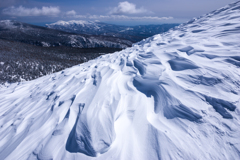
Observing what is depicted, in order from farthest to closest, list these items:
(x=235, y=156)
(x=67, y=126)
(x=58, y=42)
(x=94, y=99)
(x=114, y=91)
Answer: (x=58, y=42) → (x=114, y=91) → (x=94, y=99) → (x=67, y=126) → (x=235, y=156)

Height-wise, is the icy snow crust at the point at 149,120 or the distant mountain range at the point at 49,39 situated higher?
the icy snow crust at the point at 149,120

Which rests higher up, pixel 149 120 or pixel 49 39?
pixel 149 120

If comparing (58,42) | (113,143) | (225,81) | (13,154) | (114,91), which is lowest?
(58,42)

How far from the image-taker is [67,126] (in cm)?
210

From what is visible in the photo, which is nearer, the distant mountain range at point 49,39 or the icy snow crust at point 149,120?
the icy snow crust at point 149,120

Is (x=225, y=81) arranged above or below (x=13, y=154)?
above

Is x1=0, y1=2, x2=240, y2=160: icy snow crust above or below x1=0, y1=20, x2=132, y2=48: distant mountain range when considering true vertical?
above

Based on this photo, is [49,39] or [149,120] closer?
[149,120]

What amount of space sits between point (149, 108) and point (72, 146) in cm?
150

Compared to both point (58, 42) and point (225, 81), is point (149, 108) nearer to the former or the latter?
point (225, 81)

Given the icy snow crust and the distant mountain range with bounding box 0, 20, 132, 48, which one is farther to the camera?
the distant mountain range with bounding box 0, 20, 132, 48

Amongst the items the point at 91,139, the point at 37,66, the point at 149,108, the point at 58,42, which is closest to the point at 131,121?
the point at 149,108

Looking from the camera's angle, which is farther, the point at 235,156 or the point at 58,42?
the point at 58,42

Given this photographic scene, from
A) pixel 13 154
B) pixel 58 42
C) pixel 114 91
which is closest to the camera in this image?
pixel 13 154
